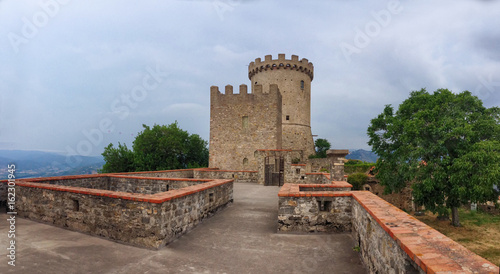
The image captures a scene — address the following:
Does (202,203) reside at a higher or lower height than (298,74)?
lower

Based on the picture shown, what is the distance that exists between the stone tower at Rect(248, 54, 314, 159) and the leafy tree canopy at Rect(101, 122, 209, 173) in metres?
10.1

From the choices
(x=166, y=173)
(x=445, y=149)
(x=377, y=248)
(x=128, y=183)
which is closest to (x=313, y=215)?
(x=377, y=248)

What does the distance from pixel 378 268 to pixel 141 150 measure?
26729mm

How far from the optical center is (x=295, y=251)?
15.4 ft

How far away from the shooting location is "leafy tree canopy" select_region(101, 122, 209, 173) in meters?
25.3

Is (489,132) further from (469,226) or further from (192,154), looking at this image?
(192,154)

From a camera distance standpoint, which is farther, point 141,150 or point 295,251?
point 141,150

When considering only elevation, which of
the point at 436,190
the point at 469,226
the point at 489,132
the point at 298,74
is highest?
the point at 298,74

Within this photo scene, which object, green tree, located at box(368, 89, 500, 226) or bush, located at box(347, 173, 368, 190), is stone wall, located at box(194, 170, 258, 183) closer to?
bush, located at box(347, 173, 368, 190)

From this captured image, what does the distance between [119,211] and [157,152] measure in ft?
75.3

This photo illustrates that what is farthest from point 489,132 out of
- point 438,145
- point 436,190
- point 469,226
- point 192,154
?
point 192,154

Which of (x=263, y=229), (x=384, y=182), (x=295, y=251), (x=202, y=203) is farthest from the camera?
(x=384, y=182)

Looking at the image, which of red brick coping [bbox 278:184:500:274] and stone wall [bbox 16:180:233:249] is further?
stone wall [bbox 16:180:233:249]

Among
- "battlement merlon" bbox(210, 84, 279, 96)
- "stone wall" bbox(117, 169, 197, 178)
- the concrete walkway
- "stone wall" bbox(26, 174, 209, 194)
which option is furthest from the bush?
the concrete walkway
